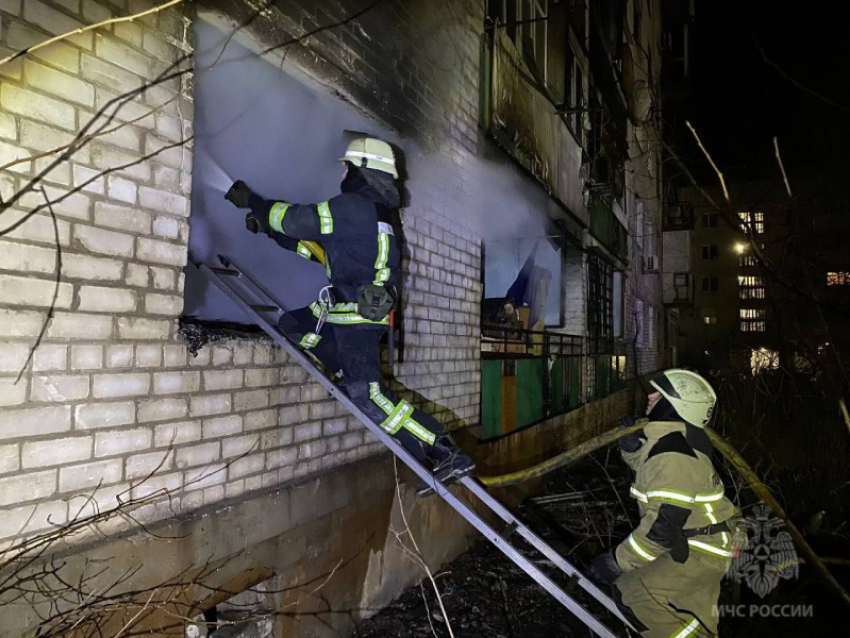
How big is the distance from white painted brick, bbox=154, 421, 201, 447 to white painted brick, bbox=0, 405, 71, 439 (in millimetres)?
431

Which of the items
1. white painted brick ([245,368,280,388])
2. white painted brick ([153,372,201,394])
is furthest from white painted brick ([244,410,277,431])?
white painted brick ([153,372,201,394])

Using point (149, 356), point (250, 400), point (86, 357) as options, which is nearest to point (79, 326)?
point (86, 357)

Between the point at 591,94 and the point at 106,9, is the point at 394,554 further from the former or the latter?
the point at 591,94

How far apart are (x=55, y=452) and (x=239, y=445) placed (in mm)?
1018

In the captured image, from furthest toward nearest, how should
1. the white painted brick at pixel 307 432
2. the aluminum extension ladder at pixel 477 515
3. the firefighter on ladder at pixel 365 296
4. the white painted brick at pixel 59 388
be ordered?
1. the white painted brick at pixel 307 432
2. the firefighter on ladder at pixel 365 296
3. the aluminum extension ladder at pixel 477 515
4. the white painted brick at pixel 59 388

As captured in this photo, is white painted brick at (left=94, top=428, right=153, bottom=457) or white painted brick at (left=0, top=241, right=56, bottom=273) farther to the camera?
white painted brick at (left=94, top=428, right=153, bottom=457)

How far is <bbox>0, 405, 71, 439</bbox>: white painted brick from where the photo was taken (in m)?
1.94

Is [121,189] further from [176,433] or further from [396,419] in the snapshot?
[396,419]

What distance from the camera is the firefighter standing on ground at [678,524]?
2941 millimetres

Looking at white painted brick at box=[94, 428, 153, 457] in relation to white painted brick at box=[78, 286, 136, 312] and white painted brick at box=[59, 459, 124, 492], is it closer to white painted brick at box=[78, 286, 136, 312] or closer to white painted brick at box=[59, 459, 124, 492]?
white painted brick at box=[59, 459, 124, 492]

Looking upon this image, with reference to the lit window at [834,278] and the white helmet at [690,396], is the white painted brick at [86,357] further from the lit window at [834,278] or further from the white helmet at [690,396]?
the lit window at [834,278]

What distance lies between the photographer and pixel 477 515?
3000 mm

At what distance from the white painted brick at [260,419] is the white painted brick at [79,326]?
0.98 meters

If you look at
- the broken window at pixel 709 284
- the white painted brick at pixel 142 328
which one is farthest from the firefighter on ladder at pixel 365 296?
the broken window at pixel 709 284
